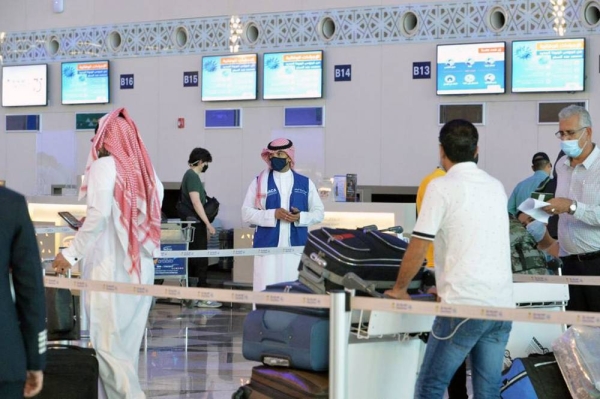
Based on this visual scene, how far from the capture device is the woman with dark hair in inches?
444

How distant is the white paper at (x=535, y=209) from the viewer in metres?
5.40

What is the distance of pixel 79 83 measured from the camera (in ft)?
50.2

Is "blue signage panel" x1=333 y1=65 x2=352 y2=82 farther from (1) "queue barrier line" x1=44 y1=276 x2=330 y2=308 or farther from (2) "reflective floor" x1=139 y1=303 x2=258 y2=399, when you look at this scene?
(1) "queue barrier line" x1=44 y1=276 x2=330 y2=308

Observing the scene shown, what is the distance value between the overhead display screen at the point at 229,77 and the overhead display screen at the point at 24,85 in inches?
111

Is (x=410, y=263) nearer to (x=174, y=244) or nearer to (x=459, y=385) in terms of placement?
(x=459, y=385)

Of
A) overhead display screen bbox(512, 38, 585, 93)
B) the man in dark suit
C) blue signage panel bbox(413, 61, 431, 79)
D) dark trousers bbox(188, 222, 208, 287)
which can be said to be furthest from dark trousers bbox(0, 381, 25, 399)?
blue signage panel bbox(413, 61, 431, 79)

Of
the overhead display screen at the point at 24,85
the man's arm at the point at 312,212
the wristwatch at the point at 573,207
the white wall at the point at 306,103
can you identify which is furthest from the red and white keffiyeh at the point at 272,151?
the overhead display screen at the point at 24,85

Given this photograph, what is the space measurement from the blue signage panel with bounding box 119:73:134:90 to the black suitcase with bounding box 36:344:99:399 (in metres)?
10.1

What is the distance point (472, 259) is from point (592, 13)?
27.7 ft

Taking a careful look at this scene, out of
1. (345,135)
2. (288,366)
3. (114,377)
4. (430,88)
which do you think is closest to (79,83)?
(345,135)

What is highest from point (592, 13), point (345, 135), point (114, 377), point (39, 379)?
point (592, 13)

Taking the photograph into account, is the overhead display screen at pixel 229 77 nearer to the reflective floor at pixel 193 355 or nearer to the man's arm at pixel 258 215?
Answer: the reflective floor at pixel 193 355

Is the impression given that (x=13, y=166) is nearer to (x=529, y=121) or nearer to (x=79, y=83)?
(x=79, y=83)

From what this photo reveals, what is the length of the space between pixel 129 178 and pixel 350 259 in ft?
4.82
